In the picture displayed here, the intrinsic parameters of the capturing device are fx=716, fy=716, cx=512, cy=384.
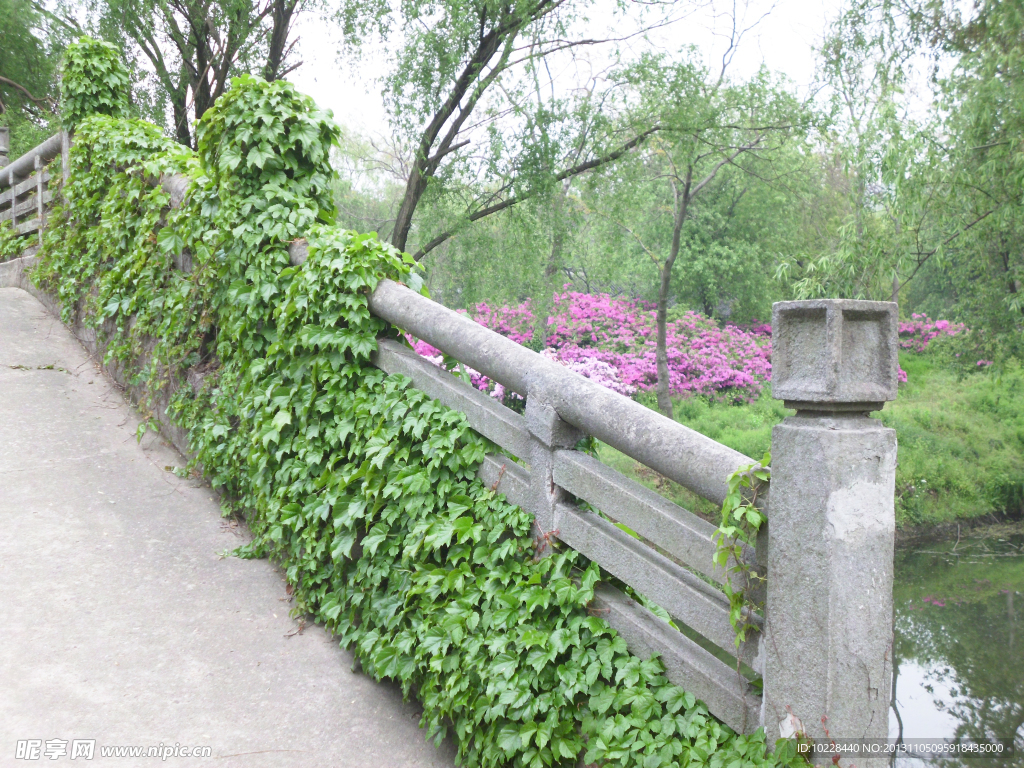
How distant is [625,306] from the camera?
61.7ft

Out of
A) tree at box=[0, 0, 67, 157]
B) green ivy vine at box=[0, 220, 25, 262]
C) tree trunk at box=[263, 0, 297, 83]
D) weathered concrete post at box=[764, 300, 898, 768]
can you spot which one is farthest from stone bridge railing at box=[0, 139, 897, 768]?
tree at box=[0, 0, 67, 157]

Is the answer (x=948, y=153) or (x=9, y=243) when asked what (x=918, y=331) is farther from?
(x=9, y=243)

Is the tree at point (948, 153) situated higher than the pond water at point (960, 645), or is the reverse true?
the tree at point (948, 153)

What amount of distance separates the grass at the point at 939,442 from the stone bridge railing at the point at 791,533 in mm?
8317

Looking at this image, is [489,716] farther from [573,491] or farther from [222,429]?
[222,429]

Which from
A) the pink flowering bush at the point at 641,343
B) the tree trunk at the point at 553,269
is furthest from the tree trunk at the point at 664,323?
the tree trunk at the point at 553,269

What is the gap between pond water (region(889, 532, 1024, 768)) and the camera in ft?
21.0

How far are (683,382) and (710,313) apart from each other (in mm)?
4393

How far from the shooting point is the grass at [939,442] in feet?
39.7

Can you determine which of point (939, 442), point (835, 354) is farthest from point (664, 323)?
point (835, 354)

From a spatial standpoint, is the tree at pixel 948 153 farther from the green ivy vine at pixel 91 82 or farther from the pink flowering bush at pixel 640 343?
the green ivy vine at pixel 91 82

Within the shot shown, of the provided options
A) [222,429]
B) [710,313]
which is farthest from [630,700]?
[710,313]

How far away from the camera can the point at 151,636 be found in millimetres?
3127

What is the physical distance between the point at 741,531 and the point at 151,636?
2.57 m
